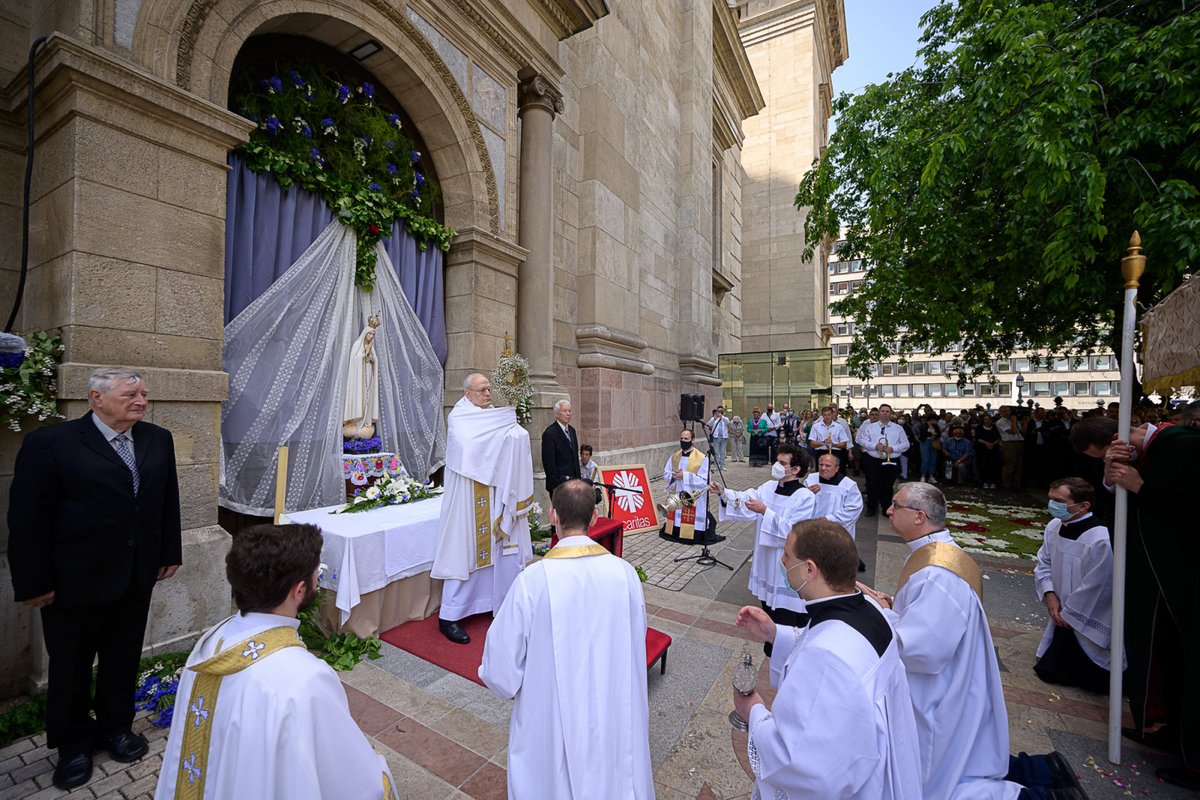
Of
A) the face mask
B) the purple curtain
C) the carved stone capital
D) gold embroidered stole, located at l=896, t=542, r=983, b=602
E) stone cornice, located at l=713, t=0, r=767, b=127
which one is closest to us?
gold embroidered stole, located at l=896, t=542, r=983, b=602

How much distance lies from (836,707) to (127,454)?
3.64 m

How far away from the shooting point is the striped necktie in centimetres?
282

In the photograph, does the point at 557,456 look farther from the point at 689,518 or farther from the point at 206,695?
the point at 206,695

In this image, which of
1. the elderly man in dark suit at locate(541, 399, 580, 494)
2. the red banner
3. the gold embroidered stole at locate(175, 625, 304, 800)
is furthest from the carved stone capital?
the gold embroidered stole at locate(175, 625, 304, 800)

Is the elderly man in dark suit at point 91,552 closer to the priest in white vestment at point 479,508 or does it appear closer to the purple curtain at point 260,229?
the priest in white vestment at point 479,508

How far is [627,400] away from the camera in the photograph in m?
9.93

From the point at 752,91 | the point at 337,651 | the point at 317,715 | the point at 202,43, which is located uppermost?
the point at 752,91

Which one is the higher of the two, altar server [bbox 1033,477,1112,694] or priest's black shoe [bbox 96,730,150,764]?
altar server [bbox 1033,477,1112,694]

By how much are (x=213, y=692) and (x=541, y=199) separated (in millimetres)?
7722

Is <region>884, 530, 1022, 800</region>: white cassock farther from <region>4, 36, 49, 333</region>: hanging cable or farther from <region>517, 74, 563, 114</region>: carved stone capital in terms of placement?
<region>517, 74, 563, 114</region>: carved stone capital

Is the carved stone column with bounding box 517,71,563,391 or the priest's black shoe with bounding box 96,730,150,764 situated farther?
the carved stone column with bounding box 517,71,563,391

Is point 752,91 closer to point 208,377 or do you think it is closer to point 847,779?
point 208,377

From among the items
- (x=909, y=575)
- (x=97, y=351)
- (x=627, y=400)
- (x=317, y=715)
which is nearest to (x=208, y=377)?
(x=97, y=351)

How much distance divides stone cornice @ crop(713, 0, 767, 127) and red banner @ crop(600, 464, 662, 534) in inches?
580
